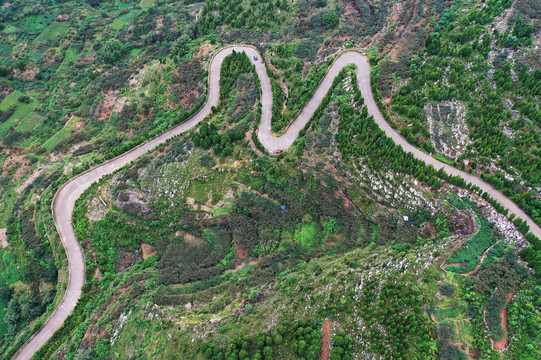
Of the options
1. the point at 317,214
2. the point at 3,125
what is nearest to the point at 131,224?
the point at 317,214

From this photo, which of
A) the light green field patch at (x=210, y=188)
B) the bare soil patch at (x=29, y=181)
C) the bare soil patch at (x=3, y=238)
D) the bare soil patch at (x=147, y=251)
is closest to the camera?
the light green field patch at (x=210, y=188)

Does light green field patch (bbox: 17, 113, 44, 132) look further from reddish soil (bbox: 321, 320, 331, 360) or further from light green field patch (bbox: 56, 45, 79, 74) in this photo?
reddish soil (bbox: 321, 320, 331, 360)

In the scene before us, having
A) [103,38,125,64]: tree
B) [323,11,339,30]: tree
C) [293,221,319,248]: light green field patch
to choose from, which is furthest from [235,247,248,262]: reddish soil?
[103,38,125,64]: tree

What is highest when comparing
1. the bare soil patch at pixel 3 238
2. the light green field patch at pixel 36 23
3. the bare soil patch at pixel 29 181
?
the light green field patch at pixel 36 23

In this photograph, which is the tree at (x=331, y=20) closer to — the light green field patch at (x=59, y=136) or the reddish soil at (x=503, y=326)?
the reddish soil at (x=503, y=326)

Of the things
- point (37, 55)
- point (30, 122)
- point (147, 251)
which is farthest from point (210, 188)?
→ point (37, 55)

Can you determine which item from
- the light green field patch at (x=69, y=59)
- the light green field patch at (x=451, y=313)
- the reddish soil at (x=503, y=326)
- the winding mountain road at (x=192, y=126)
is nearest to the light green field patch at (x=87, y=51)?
the light green field patch at (x=69, y=59)
